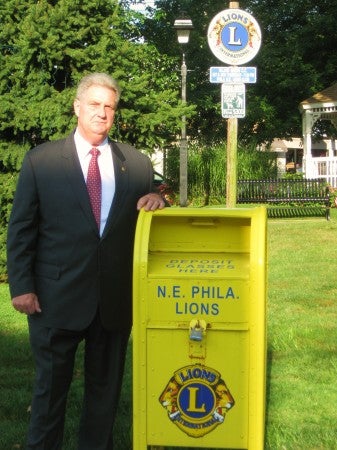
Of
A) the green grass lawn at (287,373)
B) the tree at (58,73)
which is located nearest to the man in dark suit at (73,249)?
the green grass lawn at (287,373)

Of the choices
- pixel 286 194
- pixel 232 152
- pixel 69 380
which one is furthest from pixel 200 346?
pixel 286 194

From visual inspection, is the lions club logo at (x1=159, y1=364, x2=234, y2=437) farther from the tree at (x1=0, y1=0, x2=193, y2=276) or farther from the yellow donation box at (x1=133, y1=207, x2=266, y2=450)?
the tree at (x1=0, y1=0, x2=193, y2=276)

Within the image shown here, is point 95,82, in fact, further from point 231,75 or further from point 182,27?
point 182,27

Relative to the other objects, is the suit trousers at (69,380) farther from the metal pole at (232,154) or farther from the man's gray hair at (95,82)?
the metal pole at (232,154)

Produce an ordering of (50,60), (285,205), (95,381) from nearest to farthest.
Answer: (95,381) < (50,60) < (285,205)

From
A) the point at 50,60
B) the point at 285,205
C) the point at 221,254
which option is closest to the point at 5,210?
the point at 50,60

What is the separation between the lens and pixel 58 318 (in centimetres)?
389

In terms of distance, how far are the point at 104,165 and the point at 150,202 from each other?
28 cm

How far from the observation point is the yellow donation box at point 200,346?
3.90 metres

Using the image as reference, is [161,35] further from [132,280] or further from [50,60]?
[132,280]

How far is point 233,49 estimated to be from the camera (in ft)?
28.8

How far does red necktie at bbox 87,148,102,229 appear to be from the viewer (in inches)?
154

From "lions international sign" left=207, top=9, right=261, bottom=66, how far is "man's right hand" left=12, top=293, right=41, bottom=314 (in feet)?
17.7

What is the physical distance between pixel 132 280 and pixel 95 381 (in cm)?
53
